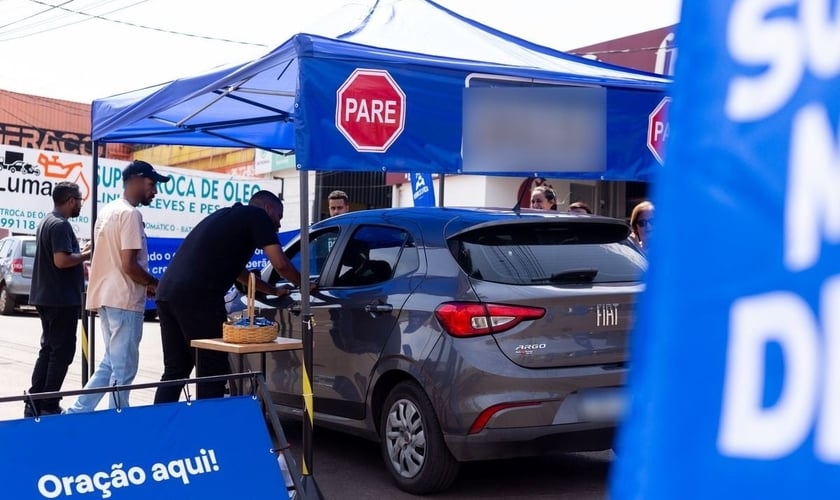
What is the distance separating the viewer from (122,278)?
6578 mm

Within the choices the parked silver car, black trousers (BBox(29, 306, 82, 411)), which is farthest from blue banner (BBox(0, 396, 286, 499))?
the parked silver car

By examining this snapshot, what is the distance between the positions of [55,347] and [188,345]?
1.79 m

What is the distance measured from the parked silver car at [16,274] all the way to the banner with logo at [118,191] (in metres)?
0.71

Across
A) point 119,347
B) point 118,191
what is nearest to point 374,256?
point 119,347

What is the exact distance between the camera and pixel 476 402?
5145mm

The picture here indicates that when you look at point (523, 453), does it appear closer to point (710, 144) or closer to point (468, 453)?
point (468, 453)

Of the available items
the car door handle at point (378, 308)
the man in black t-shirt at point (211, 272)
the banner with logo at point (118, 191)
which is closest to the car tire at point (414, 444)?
the car door handle at point (378, 308)

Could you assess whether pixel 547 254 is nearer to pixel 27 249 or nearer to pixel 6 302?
pixel 27 249

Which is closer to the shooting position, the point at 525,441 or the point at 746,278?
the point at 746,278

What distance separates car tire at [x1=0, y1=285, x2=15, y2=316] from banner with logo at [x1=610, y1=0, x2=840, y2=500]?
1972 cm

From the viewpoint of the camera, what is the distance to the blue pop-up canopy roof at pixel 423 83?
5.04 metres

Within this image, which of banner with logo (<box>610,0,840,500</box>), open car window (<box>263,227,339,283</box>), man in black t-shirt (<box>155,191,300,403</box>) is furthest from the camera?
open car window (<box>263,227,339,283</box>)

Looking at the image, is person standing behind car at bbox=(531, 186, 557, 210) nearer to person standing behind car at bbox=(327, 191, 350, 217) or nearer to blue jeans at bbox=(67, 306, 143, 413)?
person standing behind car at bbox=(327, 191, 350, 217)

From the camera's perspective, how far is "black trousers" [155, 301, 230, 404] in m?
5.71
